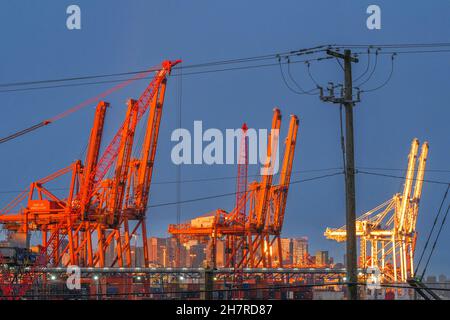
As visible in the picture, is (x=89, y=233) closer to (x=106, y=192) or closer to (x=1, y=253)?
(x=106, y=192)

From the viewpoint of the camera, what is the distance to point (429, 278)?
153m

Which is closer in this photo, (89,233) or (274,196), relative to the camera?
(89,233)

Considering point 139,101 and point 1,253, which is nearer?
point 1,253

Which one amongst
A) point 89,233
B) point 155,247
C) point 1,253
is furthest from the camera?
point 155,247

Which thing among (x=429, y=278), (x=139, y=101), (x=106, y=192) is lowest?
(x=429, y=278)

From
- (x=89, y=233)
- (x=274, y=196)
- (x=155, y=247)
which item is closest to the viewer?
(x=89, y=233)
